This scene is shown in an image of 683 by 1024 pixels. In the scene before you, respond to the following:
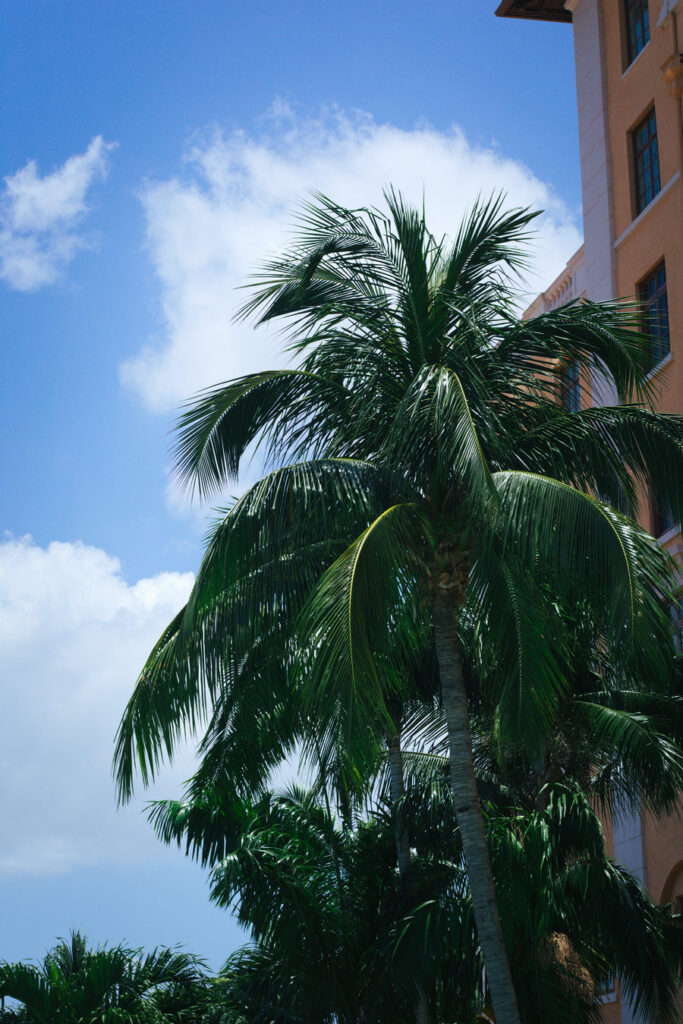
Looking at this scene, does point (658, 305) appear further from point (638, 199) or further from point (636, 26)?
point (636, 26)

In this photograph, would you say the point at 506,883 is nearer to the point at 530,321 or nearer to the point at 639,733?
the point at 639,733

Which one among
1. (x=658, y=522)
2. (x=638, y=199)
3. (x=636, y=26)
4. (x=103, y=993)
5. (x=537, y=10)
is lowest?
(x=103, y=993)

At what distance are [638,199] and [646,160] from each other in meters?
0.71

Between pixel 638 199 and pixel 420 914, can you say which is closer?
pixel 420 914

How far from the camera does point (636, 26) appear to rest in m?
24.8

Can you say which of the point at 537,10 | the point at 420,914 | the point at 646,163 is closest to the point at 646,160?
the point at 646,163

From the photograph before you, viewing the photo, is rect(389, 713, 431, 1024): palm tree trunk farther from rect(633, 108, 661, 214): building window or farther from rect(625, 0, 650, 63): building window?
rect(625, 0, 650, 63): building window

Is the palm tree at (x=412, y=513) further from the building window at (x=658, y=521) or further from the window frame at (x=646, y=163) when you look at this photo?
the window frame at (x=646, y=163)

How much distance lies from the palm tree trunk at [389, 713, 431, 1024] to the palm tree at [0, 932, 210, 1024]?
406 cm

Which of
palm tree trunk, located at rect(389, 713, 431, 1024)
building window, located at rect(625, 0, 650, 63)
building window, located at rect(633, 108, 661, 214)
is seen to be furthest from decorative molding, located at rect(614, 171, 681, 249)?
palm tree trunk, located at rect(389, 713, 431, 1024)

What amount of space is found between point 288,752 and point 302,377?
13.7ft

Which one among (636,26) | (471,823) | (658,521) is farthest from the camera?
(636,26)

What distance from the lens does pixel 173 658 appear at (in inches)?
507

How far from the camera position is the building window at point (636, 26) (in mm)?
24453
